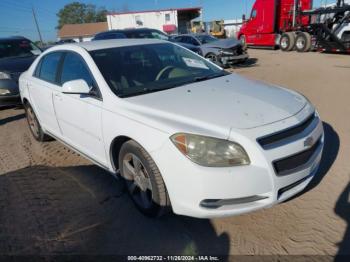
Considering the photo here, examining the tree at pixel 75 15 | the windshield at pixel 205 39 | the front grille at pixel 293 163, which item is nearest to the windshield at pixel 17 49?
the windshield at pixel 205 39

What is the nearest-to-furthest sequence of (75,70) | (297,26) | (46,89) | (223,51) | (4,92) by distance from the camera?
(75,70), (46,89), (4,92), (223,51), (297,26)

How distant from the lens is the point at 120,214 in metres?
3.02

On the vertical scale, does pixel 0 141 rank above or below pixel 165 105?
below

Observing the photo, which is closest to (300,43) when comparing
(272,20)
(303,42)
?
(303,42)

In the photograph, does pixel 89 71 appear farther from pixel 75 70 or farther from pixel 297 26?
pixel 297 26

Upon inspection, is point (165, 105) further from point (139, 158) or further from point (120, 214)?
point (120, 214)

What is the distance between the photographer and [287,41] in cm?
1747

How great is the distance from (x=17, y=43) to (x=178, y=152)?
841 cm

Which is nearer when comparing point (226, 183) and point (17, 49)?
point (226, 183)

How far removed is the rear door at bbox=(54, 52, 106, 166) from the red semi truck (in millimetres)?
14612

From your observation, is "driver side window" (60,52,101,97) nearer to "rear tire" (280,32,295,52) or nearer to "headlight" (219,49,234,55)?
"headlight" (219,49,234,55)

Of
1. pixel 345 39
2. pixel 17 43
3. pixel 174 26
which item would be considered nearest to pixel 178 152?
pixel 17 43

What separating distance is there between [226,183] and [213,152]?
0.26 meters

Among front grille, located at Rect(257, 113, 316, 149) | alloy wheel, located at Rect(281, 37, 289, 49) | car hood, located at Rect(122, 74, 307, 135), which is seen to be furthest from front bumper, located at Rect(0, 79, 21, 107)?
alloy wheel, located at Rect(281, 37, 289, 49)
